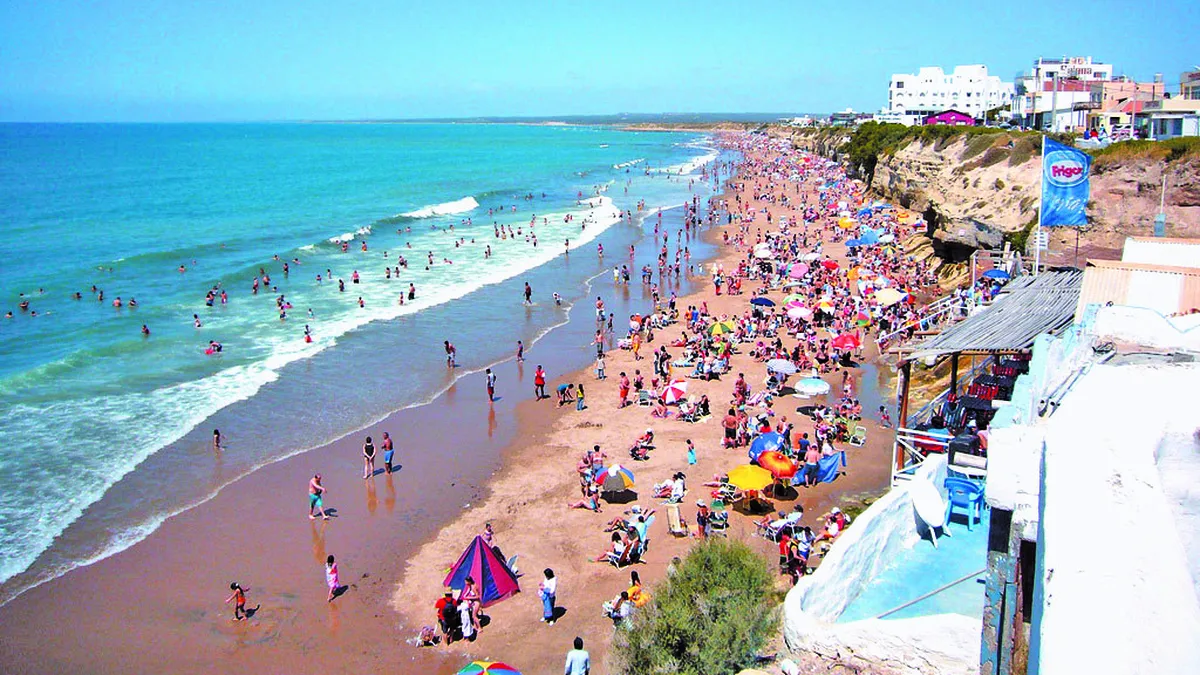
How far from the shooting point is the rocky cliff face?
24.6 metres

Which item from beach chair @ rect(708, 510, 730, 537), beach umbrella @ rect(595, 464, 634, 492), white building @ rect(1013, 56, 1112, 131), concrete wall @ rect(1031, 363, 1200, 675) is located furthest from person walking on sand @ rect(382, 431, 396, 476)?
white building @ rect(1013, 56, 1112, 131)

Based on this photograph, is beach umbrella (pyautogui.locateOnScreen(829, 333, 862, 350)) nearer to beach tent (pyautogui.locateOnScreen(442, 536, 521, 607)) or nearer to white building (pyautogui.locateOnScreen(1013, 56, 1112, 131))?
beach tent (pyautogui.locateOnScreen(442, 536, 521, 607))

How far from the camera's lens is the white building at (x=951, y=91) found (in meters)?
115

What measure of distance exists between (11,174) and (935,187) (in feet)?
334

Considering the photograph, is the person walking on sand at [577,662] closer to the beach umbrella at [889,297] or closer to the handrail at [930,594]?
the handrail at [930,594]

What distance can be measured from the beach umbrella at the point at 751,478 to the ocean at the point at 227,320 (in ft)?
31.6

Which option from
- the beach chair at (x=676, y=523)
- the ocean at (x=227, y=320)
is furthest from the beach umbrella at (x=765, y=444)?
the ocean at (x=227, y=320)

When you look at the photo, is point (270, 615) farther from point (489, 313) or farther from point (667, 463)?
point (489, 313)

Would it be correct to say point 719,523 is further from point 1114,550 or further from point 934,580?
point 1114,550

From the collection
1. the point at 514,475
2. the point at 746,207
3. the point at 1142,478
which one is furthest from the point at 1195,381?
the point at 746,207

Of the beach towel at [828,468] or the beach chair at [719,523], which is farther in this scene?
the beach towel at [828,468]

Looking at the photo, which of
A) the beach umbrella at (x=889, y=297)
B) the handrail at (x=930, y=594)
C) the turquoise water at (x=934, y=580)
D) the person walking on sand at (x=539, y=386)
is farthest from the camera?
the beach umbrella at (x=889, y=297)

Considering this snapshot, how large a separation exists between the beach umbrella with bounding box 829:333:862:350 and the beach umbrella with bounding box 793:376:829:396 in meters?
2.65

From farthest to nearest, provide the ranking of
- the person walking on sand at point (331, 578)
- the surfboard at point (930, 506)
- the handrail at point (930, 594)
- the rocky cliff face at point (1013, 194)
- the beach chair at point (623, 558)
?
the rocky cliff face at point (1013, 194) < the beach chair at point (623, 558) < the person walking on sand at point (331, 578) < the surfboard at point (930, 506) < the handrail at point (930, 594)
